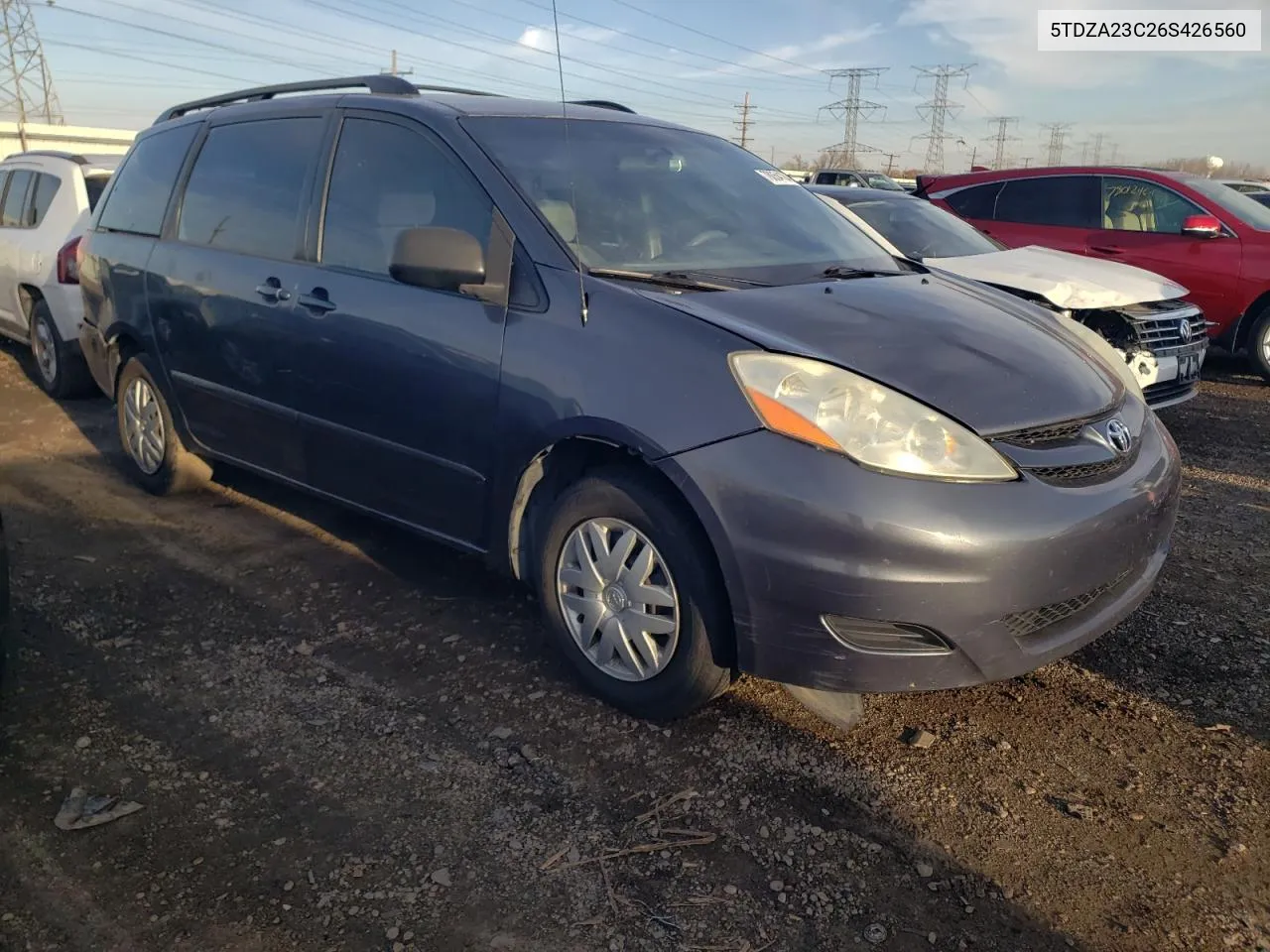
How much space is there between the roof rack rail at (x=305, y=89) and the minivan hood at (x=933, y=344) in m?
1.73

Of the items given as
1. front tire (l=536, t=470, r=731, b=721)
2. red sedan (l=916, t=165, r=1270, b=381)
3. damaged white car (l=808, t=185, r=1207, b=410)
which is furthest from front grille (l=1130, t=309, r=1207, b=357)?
front tire (l=536, t=470, r=731, b=721)

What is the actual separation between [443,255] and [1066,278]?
4.59 meters

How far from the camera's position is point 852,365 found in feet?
8.62

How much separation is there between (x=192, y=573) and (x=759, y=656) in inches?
106

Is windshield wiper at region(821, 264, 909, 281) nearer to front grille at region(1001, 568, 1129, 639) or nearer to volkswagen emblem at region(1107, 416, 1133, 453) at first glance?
Answer: volkswagen emblem at region(1107, 416, 1133, 453)

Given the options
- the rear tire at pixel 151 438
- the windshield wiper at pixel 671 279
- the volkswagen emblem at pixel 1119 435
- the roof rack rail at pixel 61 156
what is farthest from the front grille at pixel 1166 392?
the roof rack rail at pixel 61 156

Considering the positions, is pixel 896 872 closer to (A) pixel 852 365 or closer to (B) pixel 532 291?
(A) pixel 852 365

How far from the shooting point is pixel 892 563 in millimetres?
2416

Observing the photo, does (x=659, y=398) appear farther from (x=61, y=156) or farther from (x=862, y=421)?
(x=61, y=156)

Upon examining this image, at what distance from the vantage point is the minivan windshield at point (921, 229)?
23.4ft

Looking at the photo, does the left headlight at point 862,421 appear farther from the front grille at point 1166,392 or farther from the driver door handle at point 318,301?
the front grille at point 1166,392

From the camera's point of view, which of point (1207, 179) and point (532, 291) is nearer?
point (532, 291)

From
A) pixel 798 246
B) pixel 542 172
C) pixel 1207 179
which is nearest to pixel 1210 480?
pixel 798 246

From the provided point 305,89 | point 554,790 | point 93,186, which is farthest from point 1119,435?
point 93,186
